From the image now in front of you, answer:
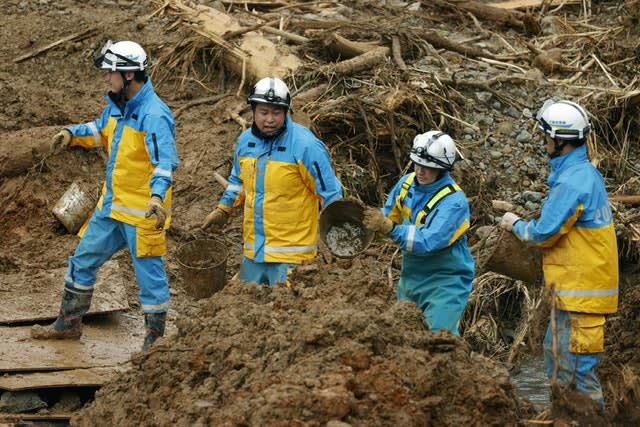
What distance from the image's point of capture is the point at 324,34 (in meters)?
11.4

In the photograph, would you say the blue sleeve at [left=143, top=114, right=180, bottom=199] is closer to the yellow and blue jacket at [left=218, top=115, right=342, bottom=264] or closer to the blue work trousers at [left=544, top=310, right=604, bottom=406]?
the yellow and blue jacket at [left=218, top=115, right=342, bottom=264]

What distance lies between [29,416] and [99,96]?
6.06 metres

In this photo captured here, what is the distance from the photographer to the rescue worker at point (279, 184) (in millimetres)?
6547

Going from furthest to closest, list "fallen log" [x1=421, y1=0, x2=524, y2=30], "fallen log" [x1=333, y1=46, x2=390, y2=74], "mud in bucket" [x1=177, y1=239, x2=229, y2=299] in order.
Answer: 1. "fallen log" [x1=421, y1=0, x2=524, y2=30]
2. "fallen log" [x1=333, y1=46, x2=390, y2=74]
3. "mud in bucket" [x1=177, y1=239, x2=229, y2=299]

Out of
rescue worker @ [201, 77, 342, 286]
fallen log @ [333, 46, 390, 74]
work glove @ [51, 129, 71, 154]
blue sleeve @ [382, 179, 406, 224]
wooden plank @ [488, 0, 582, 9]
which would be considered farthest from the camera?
wooden plank @ [488, 0, 582, 9]

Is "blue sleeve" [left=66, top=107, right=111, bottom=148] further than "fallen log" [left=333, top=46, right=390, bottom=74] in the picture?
No

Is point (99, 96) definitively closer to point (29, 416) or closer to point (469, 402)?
point (29, 416)

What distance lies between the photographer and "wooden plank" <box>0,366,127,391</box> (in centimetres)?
638

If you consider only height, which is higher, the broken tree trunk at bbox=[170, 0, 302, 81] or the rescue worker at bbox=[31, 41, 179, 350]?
the broken tree trunk at bbox=[170, 0, 302, 81]

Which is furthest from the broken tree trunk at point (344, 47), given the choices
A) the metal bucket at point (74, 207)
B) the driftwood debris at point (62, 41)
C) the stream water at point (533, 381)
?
the stream water at point (533, 381)

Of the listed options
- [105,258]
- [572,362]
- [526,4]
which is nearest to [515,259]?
[572,362]

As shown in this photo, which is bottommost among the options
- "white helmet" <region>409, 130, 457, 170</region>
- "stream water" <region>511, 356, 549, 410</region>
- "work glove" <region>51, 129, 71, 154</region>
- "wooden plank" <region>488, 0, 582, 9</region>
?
"stream water" <region>511, 356, 549, 410</region>

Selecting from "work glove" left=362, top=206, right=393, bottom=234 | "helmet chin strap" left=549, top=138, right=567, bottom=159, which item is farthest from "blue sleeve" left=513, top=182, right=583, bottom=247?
"work glove" left=362, top=206, right=393, bottom=234

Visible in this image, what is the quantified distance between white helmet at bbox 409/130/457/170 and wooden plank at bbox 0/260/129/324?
291 cm
